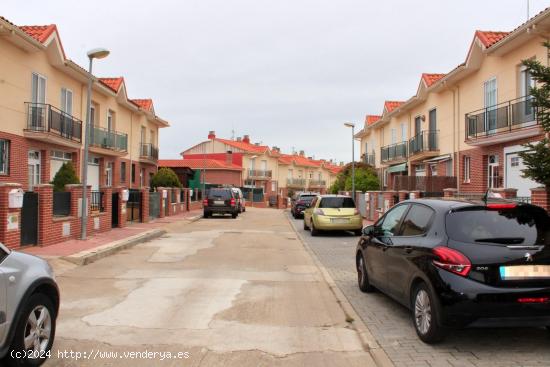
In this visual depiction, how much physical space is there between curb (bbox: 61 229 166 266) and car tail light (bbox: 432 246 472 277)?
8277 mm

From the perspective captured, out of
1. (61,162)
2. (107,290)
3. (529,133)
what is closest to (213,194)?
(61,162)

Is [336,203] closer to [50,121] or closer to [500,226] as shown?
[50,121]

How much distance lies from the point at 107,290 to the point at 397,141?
28092 mm

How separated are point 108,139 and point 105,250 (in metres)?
17.4

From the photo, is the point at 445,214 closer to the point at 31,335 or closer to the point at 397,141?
the point at 31,335

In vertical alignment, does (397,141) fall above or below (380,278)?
above

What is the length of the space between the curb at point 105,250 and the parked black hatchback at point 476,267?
7.61 m

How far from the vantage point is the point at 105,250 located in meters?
12.4

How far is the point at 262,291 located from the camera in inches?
326

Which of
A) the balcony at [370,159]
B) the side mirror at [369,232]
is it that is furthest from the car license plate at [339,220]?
the balcony at [370,159]

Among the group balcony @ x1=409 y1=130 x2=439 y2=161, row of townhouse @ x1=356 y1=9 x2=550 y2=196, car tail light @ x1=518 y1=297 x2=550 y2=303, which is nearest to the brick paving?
car tail light @ x1=518 y1=297 x2=550 y2=303

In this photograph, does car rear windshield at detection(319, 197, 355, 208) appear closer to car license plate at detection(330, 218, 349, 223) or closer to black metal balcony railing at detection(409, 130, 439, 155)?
car license plate at detection(330, 218, 349, 223)

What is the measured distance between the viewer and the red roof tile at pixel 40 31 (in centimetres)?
1933

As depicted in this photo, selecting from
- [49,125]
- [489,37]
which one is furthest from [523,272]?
[49,125]
